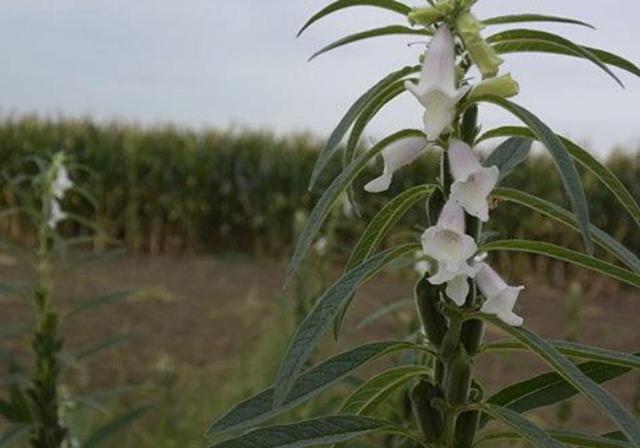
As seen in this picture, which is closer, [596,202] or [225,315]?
[225,315]

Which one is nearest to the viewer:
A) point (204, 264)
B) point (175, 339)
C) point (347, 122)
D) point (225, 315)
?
point (347, 122)

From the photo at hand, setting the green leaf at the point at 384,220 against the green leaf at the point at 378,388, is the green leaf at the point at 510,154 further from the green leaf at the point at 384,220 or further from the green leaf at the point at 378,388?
the green leaf at the point at 378,388

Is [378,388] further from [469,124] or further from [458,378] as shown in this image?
[469,124]

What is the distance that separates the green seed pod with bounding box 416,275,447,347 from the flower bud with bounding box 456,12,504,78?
23 centimetres

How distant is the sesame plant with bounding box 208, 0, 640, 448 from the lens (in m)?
1.14

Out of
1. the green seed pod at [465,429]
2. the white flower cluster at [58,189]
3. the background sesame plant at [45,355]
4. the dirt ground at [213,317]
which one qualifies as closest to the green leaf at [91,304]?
the background sesame plant at [45,355]

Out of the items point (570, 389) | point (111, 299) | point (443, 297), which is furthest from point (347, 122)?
point (111, 299)

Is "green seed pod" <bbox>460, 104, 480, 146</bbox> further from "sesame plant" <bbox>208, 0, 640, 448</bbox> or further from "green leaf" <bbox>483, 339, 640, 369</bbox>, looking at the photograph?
"green leaf" <bbox>483, 339, 640, 369</bbox>

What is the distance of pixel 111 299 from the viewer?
10.9ft

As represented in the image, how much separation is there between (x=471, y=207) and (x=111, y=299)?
2.26 metres

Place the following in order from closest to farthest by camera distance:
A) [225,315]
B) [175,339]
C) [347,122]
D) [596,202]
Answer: [347,122]
[175,339]
[225,315]
[596,202]

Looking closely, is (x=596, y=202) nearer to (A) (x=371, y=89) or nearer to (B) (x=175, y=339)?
(B) (x=175, y=339)

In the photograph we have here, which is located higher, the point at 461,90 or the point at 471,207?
the point at 461,90

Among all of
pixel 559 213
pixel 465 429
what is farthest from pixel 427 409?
pixel 559 213
